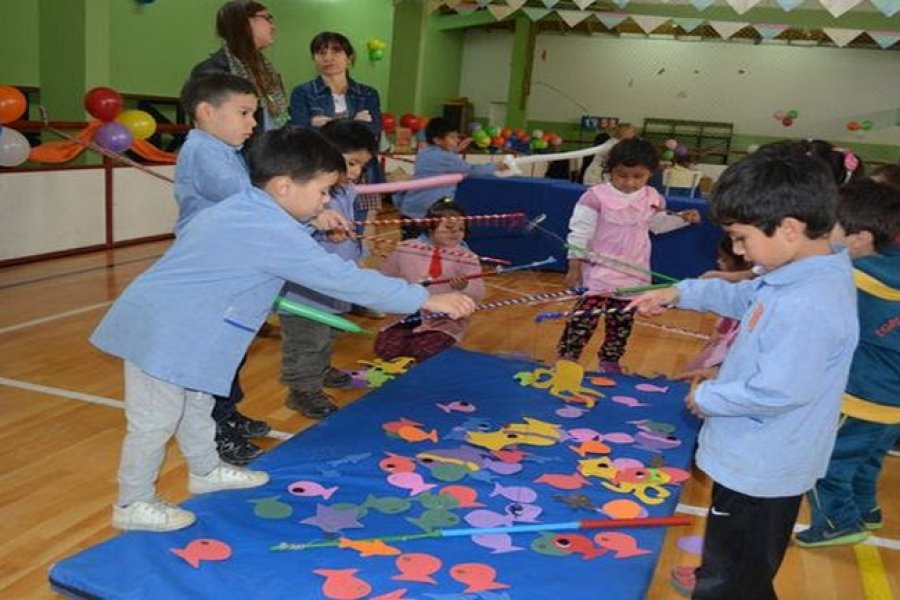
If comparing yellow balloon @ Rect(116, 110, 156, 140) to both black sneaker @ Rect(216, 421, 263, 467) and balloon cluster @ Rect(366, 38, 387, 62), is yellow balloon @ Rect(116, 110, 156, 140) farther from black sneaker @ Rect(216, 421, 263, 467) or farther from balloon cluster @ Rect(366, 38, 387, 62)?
balloon cluster @ Rect(366, 38, 387, 62)

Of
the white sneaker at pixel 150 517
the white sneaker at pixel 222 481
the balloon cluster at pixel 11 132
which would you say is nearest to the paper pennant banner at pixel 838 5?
the balloon cluster at pixel 11 132

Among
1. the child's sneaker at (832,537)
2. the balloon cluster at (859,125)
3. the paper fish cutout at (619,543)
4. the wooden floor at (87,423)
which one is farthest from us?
the balloon cluster at (859,125)

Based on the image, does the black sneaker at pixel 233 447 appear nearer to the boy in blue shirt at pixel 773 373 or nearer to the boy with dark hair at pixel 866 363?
the boy in blue shirt at pixel 773 373

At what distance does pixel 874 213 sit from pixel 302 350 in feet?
6.51

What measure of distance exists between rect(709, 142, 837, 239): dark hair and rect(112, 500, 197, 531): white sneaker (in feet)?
4.83

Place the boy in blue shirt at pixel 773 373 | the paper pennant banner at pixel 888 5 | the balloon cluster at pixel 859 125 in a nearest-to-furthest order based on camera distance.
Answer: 1. the boy in blue shirt at pixel 773 373
2. the paper pennant banner at pixel 888 5
3. the balloon cluster at pixel 859 125

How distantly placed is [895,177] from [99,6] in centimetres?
648

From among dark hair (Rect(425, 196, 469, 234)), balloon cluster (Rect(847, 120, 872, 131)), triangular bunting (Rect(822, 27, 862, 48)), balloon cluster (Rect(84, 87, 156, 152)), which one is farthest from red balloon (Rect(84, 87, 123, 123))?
balloon cluster (Rect(847, 120, 872, 131))

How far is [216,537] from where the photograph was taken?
196 cm

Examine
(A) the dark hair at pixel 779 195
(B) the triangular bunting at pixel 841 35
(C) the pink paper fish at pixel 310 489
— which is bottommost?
(C) the pink paper fish at pixel 310 489

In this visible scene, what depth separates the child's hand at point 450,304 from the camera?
2082mm

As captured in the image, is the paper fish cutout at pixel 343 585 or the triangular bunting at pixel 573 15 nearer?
the paper fish cutout at pixel 343 585

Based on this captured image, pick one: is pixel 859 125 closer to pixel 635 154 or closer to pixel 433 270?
pixel 635 154

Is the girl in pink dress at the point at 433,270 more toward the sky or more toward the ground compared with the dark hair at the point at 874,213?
more toward the ground
